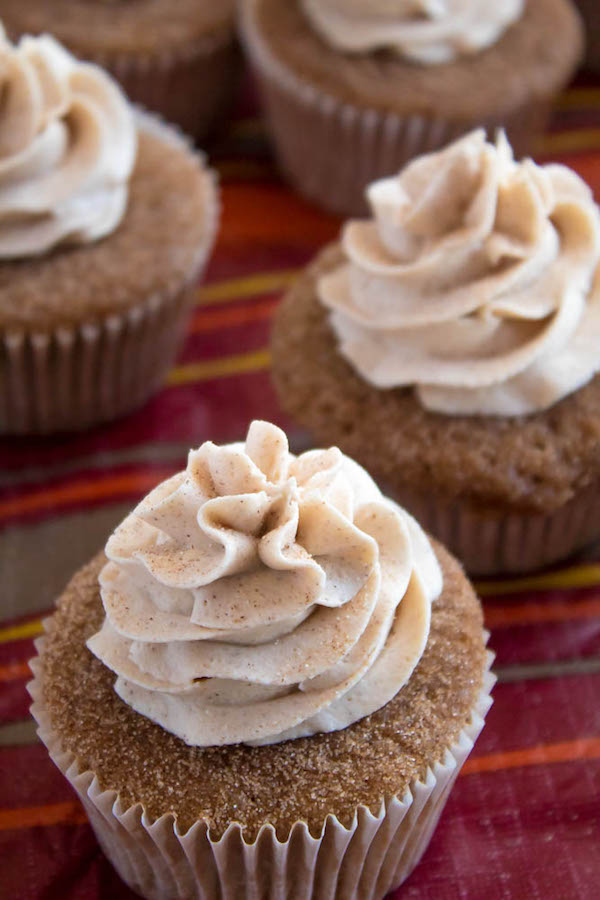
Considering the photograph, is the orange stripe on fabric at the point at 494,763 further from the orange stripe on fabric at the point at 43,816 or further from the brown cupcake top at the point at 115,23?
the brown cupcake top at the point at 115,23

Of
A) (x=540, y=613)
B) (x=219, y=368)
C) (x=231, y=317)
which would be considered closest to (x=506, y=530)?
(x=540, y=613)

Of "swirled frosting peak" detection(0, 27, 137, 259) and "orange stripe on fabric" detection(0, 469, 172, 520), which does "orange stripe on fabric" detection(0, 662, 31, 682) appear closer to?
"orange stripe on fabric" detection(0, 469, 172, 520)

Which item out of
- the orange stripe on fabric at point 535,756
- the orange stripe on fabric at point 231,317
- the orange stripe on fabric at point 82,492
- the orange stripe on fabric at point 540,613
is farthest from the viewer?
the orange stripe on fabric at point 231,317

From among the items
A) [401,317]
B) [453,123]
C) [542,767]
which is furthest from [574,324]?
[453,123]

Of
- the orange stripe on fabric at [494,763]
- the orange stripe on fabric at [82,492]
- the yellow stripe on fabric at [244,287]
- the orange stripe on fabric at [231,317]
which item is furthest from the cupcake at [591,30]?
the orange stripe on fabric at [494,763]

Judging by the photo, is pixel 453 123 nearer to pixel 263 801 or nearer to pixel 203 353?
pixel 203 353

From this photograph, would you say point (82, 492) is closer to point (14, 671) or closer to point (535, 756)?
point (14, 671)
